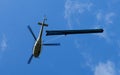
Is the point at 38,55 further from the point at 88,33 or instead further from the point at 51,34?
the point at 88,33

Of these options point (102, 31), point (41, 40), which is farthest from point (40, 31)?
point (102, 31)

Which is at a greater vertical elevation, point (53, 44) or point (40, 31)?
point (40, 31)

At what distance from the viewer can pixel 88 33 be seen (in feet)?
254

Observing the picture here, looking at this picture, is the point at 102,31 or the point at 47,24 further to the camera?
the point at 47,24

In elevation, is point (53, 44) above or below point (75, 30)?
below

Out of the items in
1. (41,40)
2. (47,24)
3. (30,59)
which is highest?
(47,24)

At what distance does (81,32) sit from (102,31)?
463cm

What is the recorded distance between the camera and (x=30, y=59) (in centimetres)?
7462

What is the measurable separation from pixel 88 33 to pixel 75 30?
293 cm

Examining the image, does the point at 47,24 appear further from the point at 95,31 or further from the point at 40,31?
the point at 95,31

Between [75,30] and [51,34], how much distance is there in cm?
576

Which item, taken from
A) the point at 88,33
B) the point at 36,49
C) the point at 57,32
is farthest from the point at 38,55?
the point at 88,33

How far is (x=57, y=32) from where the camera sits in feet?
251

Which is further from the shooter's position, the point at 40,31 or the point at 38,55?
the point at 40,31
